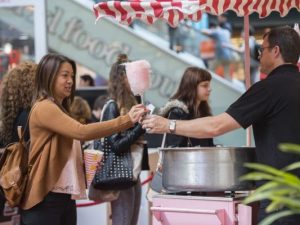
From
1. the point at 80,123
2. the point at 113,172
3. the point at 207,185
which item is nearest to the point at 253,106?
the point at 207,185

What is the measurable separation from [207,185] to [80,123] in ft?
3.05

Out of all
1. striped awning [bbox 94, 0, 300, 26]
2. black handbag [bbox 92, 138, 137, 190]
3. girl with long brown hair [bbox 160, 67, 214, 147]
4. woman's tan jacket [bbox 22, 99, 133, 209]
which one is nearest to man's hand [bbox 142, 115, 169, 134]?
woman's tan jacket [bbox 22, 99, 133, 209]

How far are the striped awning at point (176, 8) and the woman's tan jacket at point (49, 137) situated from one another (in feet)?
2.44

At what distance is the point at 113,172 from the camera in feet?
18.7

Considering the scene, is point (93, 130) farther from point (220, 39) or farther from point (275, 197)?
point (220, 39)

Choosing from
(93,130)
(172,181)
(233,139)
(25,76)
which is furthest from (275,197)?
(233,139)

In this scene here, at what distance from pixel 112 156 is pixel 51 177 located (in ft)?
4.27

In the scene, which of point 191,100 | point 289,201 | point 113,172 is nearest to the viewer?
point 289,201

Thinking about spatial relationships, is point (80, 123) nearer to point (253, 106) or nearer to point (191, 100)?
point (253, 106)

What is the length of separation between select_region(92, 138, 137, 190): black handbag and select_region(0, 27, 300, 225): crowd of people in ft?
0.26

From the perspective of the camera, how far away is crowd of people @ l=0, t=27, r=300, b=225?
13.2 feet

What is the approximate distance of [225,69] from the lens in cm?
1125

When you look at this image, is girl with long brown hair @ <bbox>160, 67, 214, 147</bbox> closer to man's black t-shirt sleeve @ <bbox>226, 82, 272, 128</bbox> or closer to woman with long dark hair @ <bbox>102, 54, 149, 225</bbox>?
woman with long dark hair @ <bbox>102, 54, 149, 225</bbox>

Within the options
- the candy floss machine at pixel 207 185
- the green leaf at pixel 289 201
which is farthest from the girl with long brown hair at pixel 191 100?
the green leaf at pixel 289 201
